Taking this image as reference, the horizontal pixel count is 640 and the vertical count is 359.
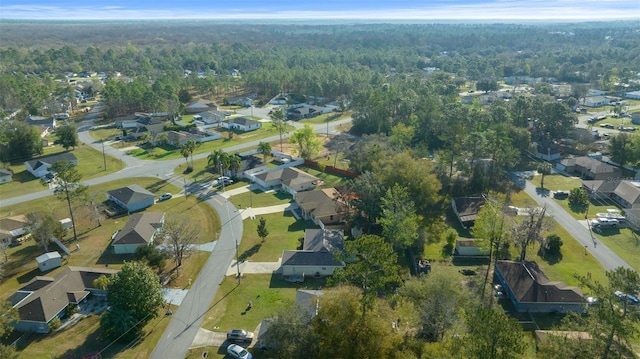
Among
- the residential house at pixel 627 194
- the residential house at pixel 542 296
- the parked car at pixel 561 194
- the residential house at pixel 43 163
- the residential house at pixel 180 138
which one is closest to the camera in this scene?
the residential house at pixel 542 296

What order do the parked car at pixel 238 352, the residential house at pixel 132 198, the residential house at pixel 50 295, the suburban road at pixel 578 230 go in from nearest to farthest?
1. the parked car at pixel 238 352
2. the residential house at pixel 50 295
3. the suburban road at pixel 578 230
4. the residential house at pixel 132 198

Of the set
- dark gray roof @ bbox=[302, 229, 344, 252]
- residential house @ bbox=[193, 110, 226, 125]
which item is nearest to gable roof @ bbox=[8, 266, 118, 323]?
dark gray roof @ bbox=[302, 229, 344, 252]

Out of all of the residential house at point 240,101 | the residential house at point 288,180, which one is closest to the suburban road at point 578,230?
the residential house at point 288,180

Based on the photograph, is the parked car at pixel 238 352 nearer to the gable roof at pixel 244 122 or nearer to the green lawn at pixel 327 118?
the gable roof at pixel 244 122

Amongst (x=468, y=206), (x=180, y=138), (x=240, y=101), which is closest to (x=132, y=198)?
(x=180, y=138)

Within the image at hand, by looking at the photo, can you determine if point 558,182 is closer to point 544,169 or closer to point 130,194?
point 544,169

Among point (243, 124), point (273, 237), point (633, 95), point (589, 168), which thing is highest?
point (633, 95)
